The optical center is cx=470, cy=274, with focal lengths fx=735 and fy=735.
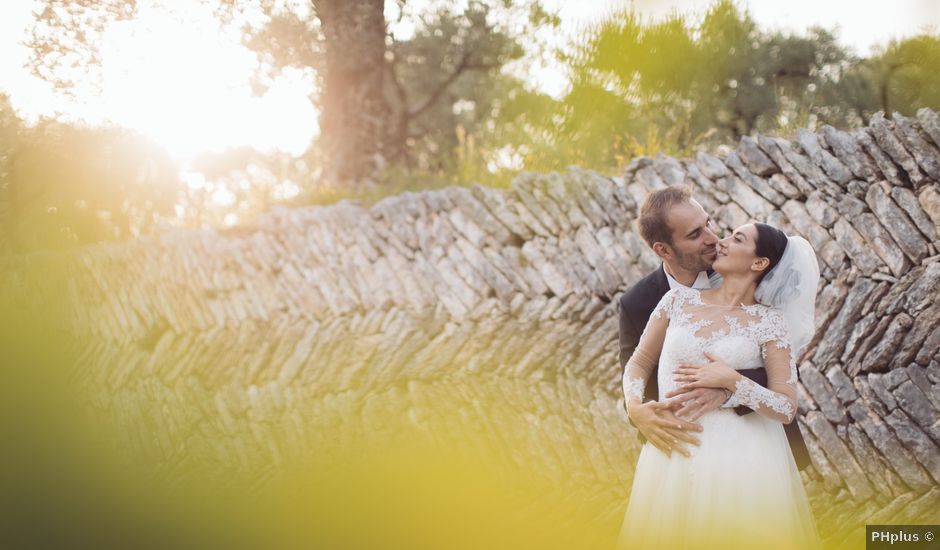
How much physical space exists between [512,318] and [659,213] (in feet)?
10.1

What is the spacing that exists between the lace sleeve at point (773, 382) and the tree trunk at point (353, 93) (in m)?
6.95

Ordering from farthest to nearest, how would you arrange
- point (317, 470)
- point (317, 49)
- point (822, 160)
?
point (317, 49), point (317, 470), point (822, 160)

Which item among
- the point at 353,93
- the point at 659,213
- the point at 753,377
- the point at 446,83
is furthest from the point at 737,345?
the point at 446,83

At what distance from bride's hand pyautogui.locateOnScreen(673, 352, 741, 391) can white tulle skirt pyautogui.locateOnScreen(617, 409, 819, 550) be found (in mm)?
175

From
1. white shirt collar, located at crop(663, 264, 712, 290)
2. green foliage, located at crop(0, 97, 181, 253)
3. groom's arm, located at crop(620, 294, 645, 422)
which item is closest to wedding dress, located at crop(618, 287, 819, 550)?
white shirt collar, located at crop(663, 264, 712, 290)

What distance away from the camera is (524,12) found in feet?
36.0

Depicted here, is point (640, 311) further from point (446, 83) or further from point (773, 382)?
point (446, 83)

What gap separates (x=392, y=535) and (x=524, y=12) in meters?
8.10

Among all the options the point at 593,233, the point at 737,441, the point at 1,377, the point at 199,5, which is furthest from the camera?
the point at 199,5

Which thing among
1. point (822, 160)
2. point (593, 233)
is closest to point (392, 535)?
point (593, 233)

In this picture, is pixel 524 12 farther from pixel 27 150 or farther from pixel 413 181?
pixel 27 150

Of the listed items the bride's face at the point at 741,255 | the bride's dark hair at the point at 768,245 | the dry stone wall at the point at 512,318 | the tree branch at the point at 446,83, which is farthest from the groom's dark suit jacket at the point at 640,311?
the tree branch at the point at 446,83

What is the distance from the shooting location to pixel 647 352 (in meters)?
3.39

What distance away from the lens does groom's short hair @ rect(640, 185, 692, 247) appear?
11.0ft
